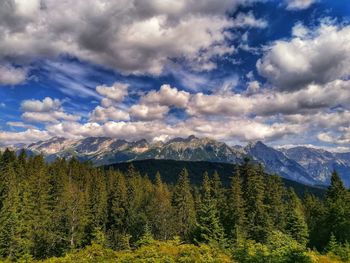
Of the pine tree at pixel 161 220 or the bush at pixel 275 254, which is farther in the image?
the pine tree at pixel 161 220

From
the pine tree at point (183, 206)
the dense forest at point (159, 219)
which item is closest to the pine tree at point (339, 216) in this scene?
the dense forest at point (159, 219)

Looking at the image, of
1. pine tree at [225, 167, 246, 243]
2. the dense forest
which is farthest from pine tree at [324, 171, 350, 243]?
pine tree at [225, 167, 246, 243]

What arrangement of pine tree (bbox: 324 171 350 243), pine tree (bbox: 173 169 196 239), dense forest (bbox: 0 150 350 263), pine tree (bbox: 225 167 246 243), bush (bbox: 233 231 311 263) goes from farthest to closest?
pine tree (bbox: 173 169 196 239) < pine tree (bbox: 225 167 246 243) < pine tree (bbox: 324 171 350 243) < dense forest (bbox: 0 150 350 263) < bush (bbox: 233 231 311 263)

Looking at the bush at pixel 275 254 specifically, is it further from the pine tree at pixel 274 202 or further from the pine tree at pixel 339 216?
the pine tree at pixel 274 202

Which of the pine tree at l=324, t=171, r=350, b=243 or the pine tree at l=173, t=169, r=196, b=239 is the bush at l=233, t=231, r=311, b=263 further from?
the pine tree at l=173, t=169, r=196, b=239

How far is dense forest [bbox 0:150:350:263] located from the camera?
70.3 ft

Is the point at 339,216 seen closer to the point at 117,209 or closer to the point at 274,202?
the point at 274,202

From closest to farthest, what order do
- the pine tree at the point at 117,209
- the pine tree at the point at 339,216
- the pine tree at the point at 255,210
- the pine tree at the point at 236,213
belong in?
1. the pine tree at the point at 339,216
2. the pine tree at the point at 255,210
3. the pine tree at the point at 236,213
4. the pine tree at the point at 117,209

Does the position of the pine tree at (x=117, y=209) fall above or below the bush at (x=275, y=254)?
below

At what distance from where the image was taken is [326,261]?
19.2 meters

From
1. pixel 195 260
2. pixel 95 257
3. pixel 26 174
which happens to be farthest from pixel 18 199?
pixel 195 260

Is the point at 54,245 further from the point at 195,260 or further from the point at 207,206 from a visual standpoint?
the point at 195,260

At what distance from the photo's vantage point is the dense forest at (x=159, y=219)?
21.4 meters

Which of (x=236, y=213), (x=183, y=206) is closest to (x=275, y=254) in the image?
(x=236, y=213)
